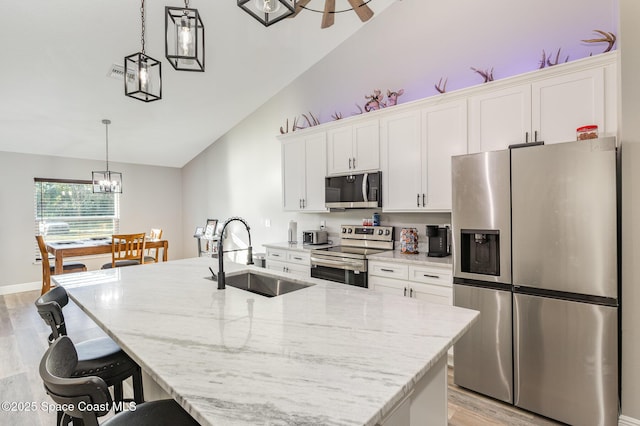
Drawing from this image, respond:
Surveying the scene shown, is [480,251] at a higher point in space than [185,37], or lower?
lower

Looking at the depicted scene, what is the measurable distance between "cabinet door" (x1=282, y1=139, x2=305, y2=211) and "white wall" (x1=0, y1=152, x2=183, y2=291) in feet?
12.1

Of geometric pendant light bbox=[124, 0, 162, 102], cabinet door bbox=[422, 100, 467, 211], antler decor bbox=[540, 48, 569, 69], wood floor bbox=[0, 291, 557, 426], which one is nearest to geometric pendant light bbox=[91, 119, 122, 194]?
wood floor bbox=[0, 291, 557, 426]

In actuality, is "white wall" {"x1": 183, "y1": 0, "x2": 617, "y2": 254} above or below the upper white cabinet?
above

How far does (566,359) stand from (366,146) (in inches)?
96.1

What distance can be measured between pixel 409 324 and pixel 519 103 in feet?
7.00

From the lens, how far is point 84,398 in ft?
2.80

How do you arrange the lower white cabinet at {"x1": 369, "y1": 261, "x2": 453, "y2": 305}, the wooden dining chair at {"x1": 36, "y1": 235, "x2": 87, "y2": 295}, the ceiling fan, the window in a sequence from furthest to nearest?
the window
the wooden dining chair at {"x1": 36, "y1": 235, "x2": 87, "y2": 295}
the lower white cabinet at {"x1": 369, "y1": 261, "x2": 453, "y2": 305}
the ceiling fan

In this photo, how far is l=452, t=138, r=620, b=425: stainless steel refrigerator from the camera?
1823 millimetres

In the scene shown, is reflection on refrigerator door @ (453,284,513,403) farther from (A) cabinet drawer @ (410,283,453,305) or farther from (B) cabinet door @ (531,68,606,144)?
(B) cabinet door @ (531,68,606,144)

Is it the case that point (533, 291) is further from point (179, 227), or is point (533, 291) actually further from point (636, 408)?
point (179, 227)

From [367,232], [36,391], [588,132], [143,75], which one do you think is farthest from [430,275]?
[36,391]

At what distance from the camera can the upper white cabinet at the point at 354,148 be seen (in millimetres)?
3398

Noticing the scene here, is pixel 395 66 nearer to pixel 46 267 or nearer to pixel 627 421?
pixel 627 421

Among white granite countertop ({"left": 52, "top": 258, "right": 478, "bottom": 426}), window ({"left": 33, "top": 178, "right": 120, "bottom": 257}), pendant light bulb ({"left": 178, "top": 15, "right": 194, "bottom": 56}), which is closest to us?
white granite countertop ({"left": 52, "top": 258, "right": 478, "bottom": 426})
